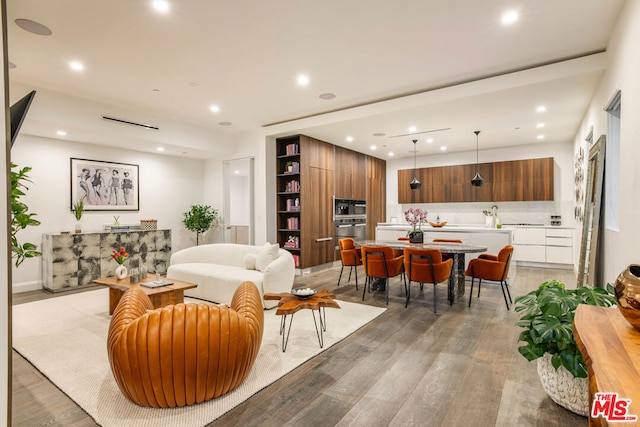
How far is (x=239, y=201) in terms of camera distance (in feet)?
24.3

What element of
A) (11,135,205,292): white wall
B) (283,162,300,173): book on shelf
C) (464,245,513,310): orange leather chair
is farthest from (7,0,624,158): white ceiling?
(464,245,513,310): orange leather chair

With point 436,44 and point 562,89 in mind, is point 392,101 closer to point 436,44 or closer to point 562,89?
point 436,44

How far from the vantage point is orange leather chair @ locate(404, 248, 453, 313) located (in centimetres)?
399

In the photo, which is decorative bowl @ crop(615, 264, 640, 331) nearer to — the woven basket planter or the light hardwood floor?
the woven basket planter

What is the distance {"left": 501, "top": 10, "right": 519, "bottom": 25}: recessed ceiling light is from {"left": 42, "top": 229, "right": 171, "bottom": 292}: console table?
6.58m

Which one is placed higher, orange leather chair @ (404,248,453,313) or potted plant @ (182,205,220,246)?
potted plant @ (182,205,220,246)

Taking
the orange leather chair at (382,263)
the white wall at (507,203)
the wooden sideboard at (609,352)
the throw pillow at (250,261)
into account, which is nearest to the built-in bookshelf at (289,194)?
the throw pillow at (250,261)

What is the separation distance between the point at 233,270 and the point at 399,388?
2946mm

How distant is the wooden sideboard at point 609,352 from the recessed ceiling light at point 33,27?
4.64 m

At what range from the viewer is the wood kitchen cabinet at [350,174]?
25.2ft

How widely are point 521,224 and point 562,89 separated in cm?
454

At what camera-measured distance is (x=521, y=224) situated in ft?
25.9

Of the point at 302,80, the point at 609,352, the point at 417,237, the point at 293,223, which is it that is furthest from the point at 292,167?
the point at 609,352

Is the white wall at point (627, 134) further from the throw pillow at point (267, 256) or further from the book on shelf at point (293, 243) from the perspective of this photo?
the book on shelf at point (293, 243)
